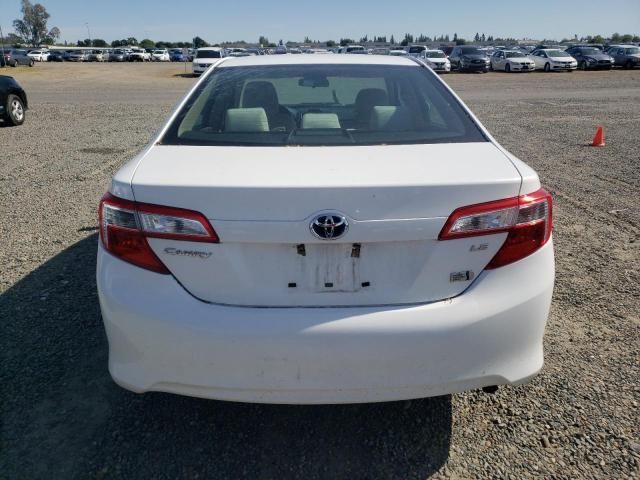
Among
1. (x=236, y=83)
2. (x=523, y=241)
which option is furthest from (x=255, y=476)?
(x=236, y=83)

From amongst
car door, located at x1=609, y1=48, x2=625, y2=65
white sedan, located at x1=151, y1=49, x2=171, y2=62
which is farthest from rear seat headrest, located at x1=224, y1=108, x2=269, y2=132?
white sedan, located at x1=151, y1=49, x2=171, y2=62

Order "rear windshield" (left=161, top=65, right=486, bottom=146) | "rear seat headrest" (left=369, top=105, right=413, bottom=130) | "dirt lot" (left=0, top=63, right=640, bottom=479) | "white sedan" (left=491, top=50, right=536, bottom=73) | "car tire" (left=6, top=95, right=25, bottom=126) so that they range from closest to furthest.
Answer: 1. "dirt lot" (left=0, top=63, right=640, bottom=479)
2. "rear windshield" (left=161, top=65, right=486, bottom=146)
3. "rear seat headrest" (left=369, top=105, right=413, bottom=130)
4. "car tire" (left=6, top=95, right=25, bottom=126)
5. "white sedan" (left=491, top=50, right=536, bottom=73)

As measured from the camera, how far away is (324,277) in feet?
6.71

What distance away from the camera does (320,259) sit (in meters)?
2.03

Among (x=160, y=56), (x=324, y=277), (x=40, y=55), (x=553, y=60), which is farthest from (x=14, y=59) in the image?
(x=324, y=277)

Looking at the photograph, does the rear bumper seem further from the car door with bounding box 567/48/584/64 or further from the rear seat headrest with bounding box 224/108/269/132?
→ the car door with bounding box 567/48/584/64

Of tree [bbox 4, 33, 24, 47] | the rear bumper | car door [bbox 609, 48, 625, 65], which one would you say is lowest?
the rear bumper

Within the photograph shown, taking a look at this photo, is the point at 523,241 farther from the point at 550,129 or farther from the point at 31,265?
the point at 550,129

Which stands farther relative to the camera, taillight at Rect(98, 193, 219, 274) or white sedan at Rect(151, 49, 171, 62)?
white sedan at Rect(151, 49, 171, 62)

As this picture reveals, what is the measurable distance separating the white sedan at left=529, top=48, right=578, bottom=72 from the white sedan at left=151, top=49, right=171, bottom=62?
5136 centimetres

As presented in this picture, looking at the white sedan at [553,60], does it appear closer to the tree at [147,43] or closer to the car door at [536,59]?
the car door at [536,59]

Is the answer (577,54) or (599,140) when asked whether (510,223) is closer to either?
(599,140)

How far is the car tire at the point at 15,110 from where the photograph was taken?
12.3m

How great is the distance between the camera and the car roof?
357 cm
